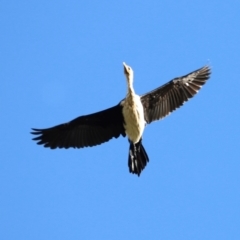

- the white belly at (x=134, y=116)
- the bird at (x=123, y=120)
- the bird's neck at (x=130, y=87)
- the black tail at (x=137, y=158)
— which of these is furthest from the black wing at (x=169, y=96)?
the black tail at (x=137, y=158)

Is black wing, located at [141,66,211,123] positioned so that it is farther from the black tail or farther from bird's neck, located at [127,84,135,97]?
the black tail

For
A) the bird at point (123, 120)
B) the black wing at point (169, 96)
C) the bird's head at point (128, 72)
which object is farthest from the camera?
the black wing at point (169, 96)

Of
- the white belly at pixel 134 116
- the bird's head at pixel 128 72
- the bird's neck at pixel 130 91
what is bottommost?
the white belly at pixel 134 116

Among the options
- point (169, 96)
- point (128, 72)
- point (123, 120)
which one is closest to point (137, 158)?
point (123, 120)

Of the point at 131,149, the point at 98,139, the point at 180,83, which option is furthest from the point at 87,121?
the point at 180,83

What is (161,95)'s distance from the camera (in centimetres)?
1321

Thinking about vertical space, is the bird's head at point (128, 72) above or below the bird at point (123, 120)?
above

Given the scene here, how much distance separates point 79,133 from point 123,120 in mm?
1247

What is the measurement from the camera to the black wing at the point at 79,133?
13.3 metres

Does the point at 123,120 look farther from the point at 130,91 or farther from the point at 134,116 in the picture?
the point at 130,91

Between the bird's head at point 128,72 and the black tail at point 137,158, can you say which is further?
the bird's head at point 128,72

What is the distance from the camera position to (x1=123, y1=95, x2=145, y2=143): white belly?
12.4 meters

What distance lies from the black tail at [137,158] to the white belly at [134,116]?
16cm

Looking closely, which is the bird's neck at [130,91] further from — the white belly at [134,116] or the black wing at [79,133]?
the black wing at [79,133]
